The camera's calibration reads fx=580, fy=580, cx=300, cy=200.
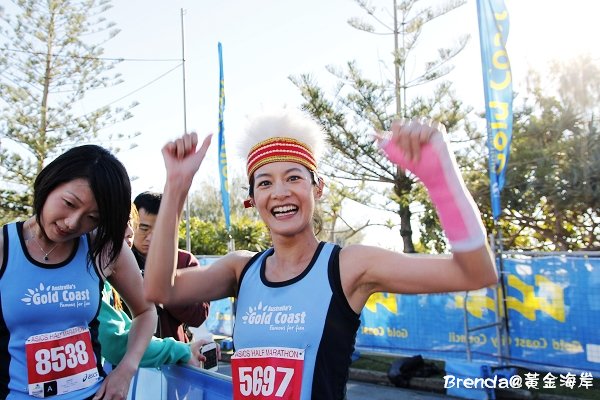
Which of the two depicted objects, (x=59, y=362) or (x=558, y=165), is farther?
(x=558, y=165)

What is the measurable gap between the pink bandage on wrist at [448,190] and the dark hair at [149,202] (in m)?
2.32

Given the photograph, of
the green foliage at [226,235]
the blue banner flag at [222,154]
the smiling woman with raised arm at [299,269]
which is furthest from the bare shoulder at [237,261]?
the blue banner flag at [222,154]

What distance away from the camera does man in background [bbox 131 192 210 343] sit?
10.9 feet

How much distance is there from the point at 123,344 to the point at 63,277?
0.57 meters

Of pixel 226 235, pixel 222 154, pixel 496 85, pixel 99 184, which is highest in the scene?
pixel 222 154

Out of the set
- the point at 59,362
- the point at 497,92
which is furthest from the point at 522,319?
the point at 59,362

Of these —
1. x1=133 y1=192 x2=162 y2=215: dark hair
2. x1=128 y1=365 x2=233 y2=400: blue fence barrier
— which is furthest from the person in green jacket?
x1=133 y1=192 x2=162 y2=215: dark hair

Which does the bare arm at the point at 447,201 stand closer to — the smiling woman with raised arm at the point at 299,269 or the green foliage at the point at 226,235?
the smiling woman with raised arm at the point at 299,269

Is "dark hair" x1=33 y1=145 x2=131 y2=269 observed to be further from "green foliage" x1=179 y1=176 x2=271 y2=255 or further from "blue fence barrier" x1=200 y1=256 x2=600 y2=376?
"green foliage" x1=179 y1=176 x2=271 y2=255

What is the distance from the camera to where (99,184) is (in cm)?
211

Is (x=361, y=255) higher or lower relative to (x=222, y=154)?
lower

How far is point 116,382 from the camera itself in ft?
7.41

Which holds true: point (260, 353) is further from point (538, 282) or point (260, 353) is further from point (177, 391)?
point (538, 282)

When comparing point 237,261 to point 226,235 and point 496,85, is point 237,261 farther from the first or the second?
point 226,235
